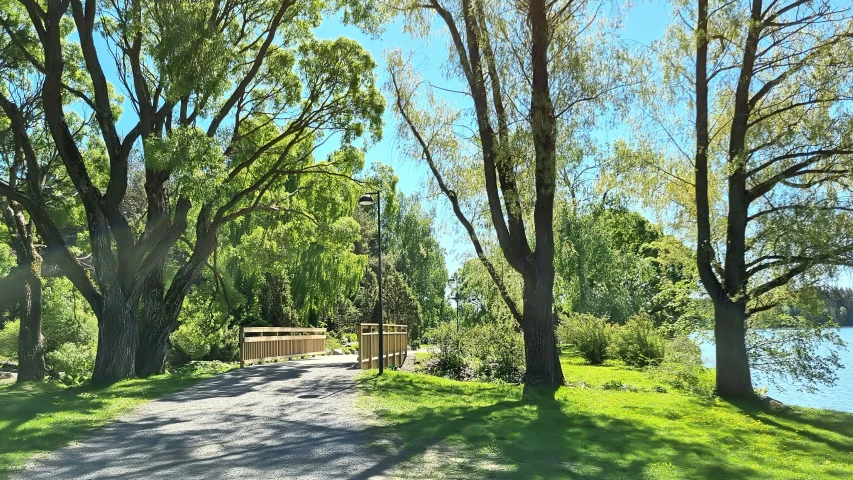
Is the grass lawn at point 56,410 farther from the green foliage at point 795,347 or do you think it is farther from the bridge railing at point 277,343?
the green foliage at point 795,347

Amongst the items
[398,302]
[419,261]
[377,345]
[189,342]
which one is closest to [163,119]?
[377,345]

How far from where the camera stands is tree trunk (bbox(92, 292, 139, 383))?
12.2 meters

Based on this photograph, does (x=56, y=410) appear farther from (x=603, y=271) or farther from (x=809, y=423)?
(x=603, y=271)

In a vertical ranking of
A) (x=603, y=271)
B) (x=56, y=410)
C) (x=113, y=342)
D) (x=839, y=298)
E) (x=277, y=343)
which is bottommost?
(x=277, y=343)

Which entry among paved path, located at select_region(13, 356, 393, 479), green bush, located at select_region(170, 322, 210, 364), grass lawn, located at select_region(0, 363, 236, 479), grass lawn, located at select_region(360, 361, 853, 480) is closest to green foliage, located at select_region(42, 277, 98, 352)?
green bush, located at select_region(170, 322, 210, 364)

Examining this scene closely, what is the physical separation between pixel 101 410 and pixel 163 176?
6281 millimetres

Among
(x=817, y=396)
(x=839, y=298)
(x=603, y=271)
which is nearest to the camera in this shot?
(x=839, y=298)

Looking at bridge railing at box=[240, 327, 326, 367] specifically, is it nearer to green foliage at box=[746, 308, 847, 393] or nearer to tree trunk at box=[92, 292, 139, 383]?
tree trunk at box=[92, 292, 139, 383]

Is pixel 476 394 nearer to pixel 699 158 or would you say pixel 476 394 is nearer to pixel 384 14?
pixel 699 158

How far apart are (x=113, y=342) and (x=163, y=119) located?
509 cm

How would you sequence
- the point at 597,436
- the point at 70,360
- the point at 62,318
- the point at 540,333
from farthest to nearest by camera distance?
1. the point at 62,318
2. the point at 70,360
3. the point at 540,333
4. the point at 597,436

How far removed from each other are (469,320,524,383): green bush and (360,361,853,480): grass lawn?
14.2ft

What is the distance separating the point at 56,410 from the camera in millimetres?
8734

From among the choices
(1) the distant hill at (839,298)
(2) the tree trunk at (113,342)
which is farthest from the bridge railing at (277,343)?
(1) the distant hill at (839,298)
